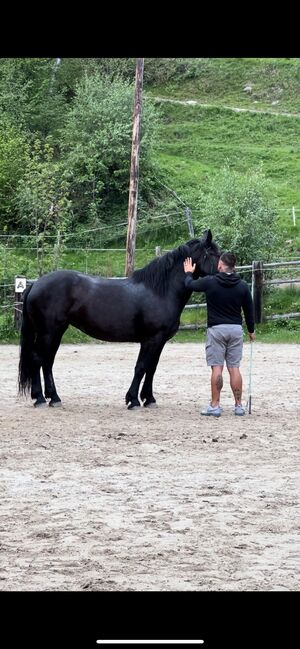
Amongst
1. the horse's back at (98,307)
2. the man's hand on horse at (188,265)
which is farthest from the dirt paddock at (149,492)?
the man's hand on horse at (188,265)

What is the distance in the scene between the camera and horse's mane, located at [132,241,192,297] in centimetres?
1097

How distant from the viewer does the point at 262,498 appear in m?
6.37

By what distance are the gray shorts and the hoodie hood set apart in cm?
45

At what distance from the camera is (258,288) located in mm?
21188

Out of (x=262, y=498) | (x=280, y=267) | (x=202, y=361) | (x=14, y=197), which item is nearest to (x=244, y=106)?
(x=14, y=197)

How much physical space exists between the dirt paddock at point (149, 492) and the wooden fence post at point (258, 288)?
7663 mm

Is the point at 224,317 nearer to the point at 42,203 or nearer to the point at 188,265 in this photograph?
the point at 188,265

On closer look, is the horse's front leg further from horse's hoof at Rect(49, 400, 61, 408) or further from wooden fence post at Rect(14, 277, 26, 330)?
wooden fence post at Rect(14, 277, 26, 330)

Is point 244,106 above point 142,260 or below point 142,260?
above

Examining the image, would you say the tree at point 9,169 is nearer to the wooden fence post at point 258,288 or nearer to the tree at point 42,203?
the tree at point 42,203

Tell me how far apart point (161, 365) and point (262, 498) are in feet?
30.5

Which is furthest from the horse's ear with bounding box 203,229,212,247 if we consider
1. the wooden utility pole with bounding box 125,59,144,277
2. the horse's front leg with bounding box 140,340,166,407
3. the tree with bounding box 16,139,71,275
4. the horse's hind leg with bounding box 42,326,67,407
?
the tree with bounding box 16,139,71,275

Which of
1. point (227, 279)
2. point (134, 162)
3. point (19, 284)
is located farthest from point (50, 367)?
point (134, 162)
